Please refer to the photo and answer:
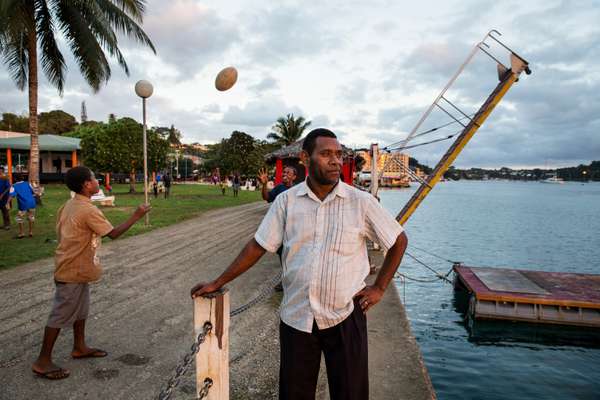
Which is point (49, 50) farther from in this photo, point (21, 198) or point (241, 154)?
point (241, 154)

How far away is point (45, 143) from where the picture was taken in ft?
119

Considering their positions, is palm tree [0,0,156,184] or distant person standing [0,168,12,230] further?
palm tree [0,0,156,184]

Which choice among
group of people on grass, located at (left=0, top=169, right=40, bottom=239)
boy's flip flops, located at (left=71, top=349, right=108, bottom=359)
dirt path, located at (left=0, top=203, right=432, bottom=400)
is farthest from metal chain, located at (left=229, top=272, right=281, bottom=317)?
group of people on grass, located at (left=0, top=169, right=40, bottom=239)

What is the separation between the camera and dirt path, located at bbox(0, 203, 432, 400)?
3797 millimetres

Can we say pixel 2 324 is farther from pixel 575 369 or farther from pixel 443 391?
pixel 575 369

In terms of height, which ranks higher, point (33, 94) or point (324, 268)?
point (33, 94)

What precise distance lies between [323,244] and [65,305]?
9.83 feet

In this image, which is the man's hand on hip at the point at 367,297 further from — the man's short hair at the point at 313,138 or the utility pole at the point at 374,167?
the utility pole at the point at 374,167

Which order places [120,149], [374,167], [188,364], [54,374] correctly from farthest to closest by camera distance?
1. [120,149]
2. [374,167]
3. [54,374]
4. [188,364]

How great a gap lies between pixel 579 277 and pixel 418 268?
6278mm

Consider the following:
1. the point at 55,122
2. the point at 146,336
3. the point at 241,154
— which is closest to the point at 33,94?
the point at 146,336

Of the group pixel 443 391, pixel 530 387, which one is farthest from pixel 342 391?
pixel 530 387

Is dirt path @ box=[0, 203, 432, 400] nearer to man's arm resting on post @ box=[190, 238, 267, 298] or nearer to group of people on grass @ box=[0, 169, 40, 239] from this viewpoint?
man's arm resting on post @ box=[190, 238, 267, 298]

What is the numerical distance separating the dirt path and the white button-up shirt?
190 centimetres
